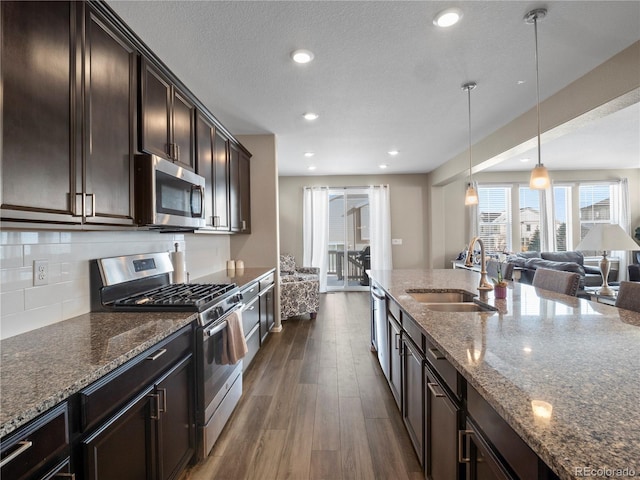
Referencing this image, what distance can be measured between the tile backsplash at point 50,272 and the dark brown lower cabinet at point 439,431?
1798 millimetres

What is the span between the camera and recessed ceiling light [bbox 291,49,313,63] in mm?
2291

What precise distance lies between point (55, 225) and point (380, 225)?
6.47 m

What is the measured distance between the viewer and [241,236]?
4422 mm

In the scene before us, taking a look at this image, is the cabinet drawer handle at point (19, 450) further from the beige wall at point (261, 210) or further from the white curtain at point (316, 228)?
the white curtain at point (316, 228)

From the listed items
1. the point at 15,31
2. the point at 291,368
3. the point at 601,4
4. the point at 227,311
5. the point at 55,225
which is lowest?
the point at 291,368

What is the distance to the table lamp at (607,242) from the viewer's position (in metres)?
3.52

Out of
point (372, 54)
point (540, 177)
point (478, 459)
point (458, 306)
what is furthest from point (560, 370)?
point (372, 54)

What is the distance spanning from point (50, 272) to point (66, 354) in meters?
0.64

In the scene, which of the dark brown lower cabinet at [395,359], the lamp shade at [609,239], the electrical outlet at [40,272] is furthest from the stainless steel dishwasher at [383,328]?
the lamp shade at [609,239]

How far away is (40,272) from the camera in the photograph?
154 centimetres

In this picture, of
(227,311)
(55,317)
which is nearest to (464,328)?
(227,311)

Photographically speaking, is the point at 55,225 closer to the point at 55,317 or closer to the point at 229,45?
the point at 55,317

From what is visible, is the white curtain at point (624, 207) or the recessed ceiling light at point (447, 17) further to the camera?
the white curtain at point (624, 207)

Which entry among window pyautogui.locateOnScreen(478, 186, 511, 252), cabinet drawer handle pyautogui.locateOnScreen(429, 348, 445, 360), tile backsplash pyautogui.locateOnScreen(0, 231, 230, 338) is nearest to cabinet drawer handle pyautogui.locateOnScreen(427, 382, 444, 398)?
cabinet drawer handle pyautogui.locateOnScreen(429, 348, 445, 360)
